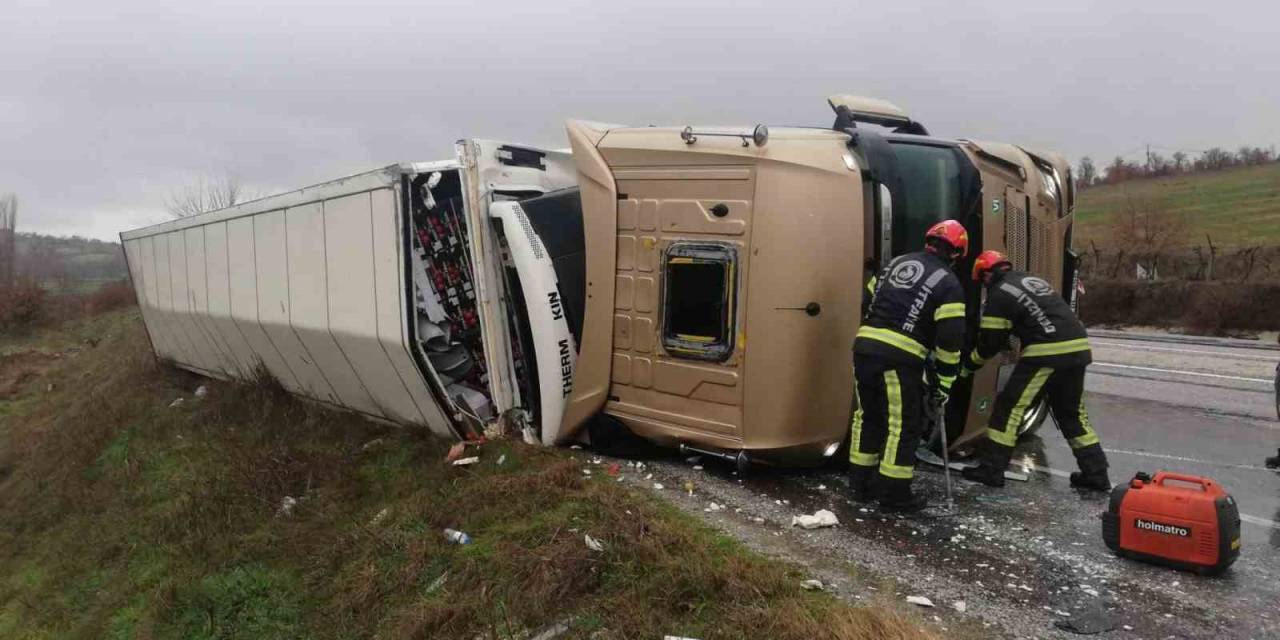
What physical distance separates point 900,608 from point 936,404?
1653 millimetres

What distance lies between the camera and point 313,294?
6.57 m

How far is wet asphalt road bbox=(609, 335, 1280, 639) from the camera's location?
10.1 ft

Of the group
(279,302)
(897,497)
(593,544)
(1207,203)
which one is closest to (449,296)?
(279,302)

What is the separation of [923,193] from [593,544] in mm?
2749

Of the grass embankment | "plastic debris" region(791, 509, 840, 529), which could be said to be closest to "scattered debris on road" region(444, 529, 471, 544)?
the grass embankment

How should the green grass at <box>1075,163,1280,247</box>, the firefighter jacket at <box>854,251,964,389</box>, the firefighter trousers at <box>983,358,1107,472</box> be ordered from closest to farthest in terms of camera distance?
the firefighter jacket at <box>854,251,964,389</box>
the firefighter trousers at <box>983,358,1107,472</box>
the green grass at <box>1075,163,1280,247</box>

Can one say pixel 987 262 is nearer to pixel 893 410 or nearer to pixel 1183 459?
pixel 893 410

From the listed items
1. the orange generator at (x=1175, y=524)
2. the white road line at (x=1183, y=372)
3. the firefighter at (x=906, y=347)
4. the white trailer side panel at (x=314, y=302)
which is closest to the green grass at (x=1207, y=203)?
the white road line at (x=1183, y=372)

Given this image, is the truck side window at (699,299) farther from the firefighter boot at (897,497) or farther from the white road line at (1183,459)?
the white road line at (1183,459)

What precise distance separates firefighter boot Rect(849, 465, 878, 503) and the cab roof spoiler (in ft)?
6.46

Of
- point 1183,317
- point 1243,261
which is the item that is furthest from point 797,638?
point 1243,261

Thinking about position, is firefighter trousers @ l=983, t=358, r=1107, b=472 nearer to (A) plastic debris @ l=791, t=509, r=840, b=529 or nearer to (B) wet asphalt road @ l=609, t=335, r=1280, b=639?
(B) wet asphalt road @ l=609, t=335, r=1280, b=639

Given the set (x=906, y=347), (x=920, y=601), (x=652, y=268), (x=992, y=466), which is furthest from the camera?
(x=652, y=268)

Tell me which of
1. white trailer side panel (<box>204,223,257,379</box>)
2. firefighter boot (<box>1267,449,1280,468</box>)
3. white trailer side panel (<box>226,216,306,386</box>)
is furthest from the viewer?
white trailer side panel (<box>204,223,257,379</box>)
